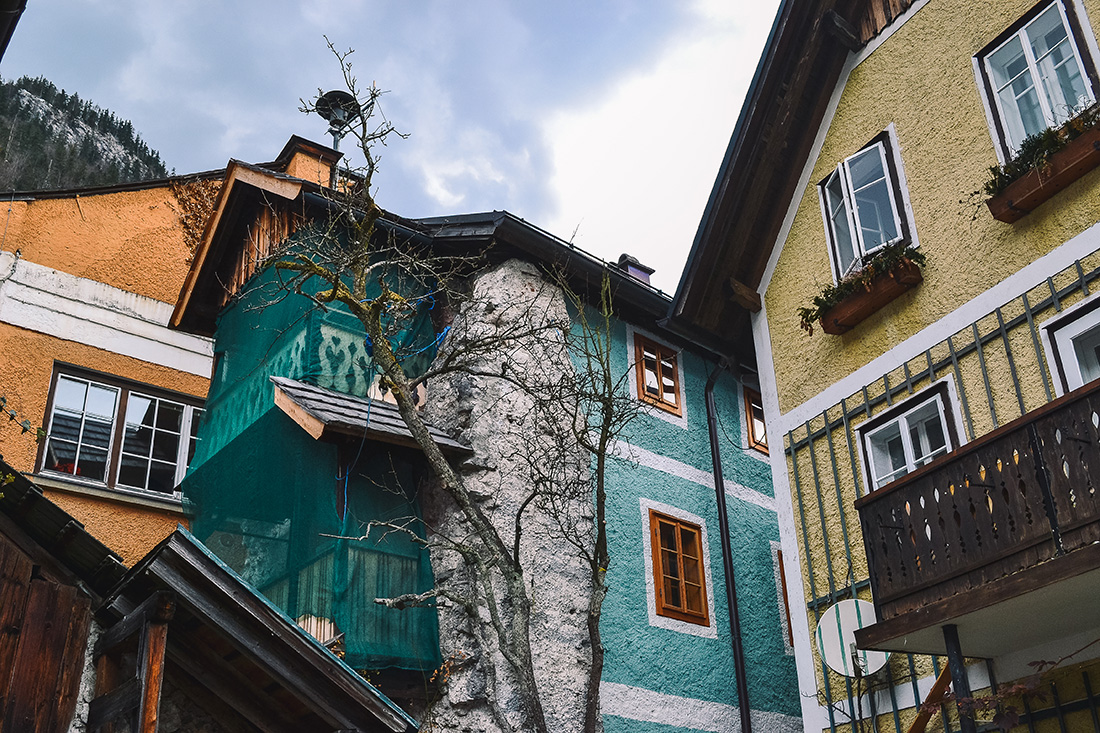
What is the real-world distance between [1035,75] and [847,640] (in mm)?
5173

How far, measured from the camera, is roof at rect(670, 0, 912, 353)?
11195mm

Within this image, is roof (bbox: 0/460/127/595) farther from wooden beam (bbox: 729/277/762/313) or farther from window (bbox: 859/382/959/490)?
wooden beam (bbox: 729/277/762/313)

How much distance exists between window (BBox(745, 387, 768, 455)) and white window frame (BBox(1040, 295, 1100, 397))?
7.05 metres

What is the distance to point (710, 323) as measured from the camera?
40.1 feet

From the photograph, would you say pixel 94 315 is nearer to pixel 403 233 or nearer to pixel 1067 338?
pixel 403 233

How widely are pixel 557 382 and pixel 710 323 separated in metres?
2.00

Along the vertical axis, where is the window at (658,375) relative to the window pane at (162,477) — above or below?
above

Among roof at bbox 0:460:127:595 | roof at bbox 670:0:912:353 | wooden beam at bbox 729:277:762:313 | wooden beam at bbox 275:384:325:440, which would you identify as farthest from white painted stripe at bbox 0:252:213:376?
wooden beam at bbox 729:277:762:313

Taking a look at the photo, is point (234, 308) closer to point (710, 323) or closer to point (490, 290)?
point (490, 290)

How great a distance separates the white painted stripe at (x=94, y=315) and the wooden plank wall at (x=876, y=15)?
1029 centimetres

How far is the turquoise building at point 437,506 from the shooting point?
10539mm

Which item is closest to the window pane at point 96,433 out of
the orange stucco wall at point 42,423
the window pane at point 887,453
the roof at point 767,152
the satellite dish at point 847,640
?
the orange stucco wall at point 42,423

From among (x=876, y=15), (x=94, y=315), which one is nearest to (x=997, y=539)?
(x=876, y=15)

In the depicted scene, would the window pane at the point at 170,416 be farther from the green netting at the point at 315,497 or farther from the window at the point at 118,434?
the green netting at the point at 315,497
